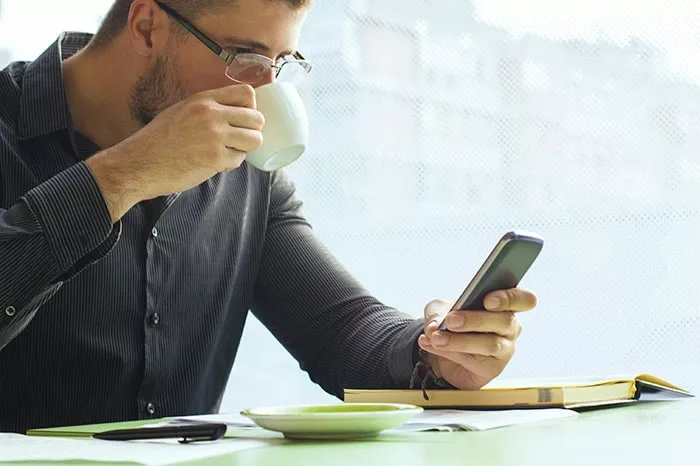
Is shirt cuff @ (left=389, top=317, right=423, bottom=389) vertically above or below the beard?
below

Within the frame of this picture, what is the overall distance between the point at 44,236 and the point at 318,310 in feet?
1.90

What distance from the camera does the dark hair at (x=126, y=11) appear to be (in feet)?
5.17

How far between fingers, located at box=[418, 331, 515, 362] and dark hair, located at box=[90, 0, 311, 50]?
0.62 m

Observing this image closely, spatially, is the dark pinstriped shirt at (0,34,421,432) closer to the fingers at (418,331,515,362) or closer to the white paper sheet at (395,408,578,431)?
the fingers at (418,331,515,362)

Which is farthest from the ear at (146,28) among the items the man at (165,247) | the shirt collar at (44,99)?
the shirt collar at (44,99)

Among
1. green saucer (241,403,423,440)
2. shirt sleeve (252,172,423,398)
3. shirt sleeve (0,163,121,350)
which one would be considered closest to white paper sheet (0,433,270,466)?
green saucer (241,403,423,440)

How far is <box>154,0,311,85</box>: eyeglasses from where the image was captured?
1.55 m

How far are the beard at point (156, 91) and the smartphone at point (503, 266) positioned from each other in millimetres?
617

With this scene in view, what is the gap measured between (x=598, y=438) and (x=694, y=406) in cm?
39

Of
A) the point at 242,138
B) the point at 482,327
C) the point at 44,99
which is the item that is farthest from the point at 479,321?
the point at 44,99

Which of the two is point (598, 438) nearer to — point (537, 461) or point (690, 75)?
point (537, 461)

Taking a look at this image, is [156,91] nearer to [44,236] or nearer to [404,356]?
[44,236]

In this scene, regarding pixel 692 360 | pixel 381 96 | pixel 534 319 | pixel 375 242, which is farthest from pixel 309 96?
pixel 692 360

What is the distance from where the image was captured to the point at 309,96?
81.0 inches
